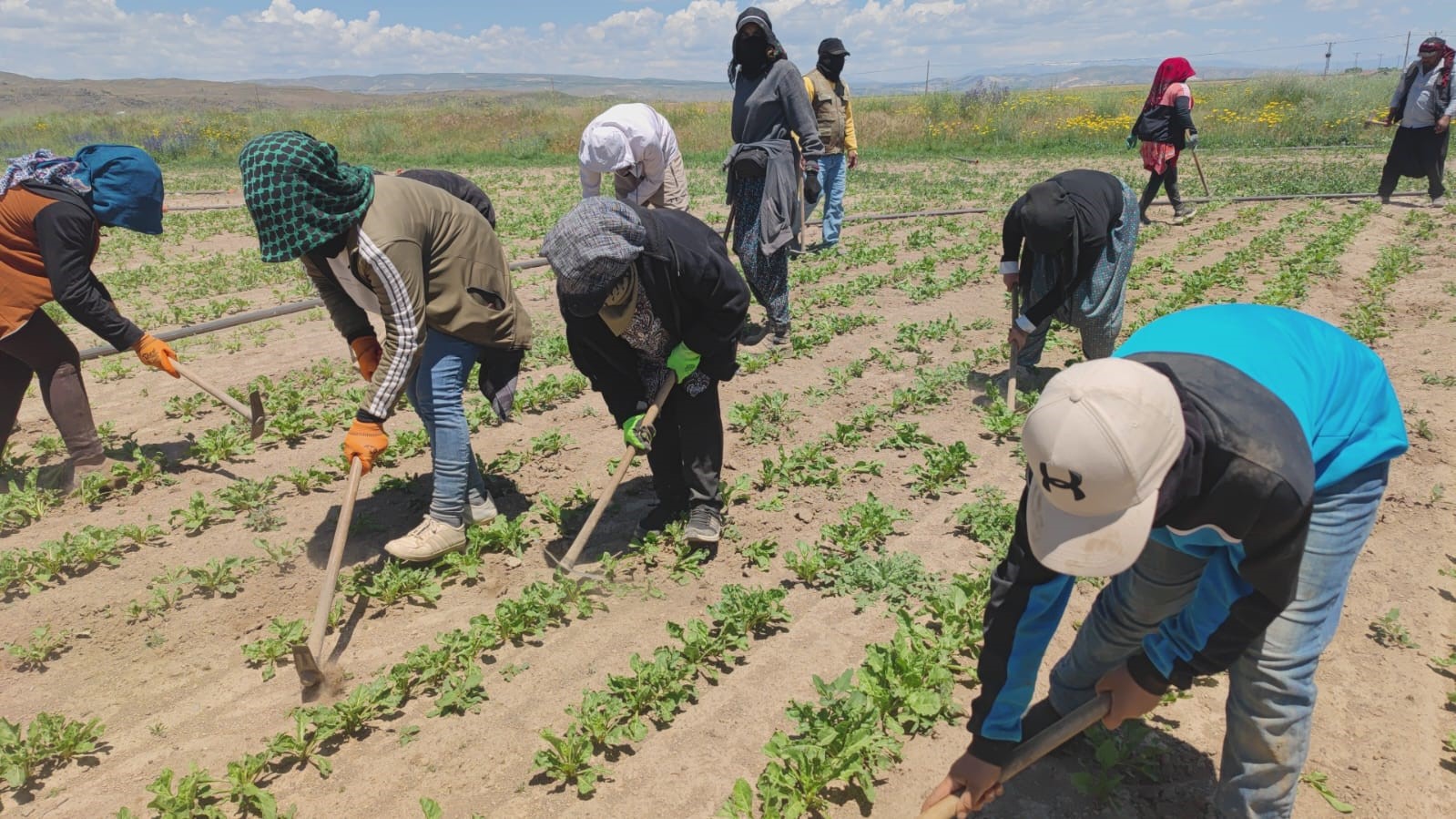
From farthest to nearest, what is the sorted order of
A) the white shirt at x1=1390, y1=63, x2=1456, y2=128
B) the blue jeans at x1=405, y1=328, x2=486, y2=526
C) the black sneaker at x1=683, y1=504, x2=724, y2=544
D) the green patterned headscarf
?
the white shirt at x1=1390, y1=63, x2=1456, y2=128 < the black sneaker at x1=683, y1=504, x2=724, y2=544 < the blue jeans at x1=405, y1=328, x2=486, y2=526 < the green patterned headscarf

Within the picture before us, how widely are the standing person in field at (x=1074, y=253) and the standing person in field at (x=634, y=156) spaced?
1.92m

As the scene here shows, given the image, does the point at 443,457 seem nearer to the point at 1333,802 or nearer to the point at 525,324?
the point at 525,324

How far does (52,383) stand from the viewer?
4.17 m

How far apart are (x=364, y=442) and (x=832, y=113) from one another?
628 centimetres

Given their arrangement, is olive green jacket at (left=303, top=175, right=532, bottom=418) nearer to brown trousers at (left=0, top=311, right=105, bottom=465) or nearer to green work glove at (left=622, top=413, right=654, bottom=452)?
green work glove at (left=622, top=413, right=654, bottom=452)

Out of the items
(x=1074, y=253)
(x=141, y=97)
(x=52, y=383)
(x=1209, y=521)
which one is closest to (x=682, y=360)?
(x=1209, y=521)

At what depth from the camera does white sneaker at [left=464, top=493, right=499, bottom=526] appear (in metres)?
3.74

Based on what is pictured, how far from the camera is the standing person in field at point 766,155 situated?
18.6 feet

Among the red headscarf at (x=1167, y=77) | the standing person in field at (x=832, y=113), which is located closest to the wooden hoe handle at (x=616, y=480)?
the standing person in field at (x=832, y=113)

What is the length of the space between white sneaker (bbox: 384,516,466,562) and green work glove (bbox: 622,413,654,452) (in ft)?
2.77

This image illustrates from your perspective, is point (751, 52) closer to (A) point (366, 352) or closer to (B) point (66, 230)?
(A) point (366, 352)

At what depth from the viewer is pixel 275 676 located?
294cm

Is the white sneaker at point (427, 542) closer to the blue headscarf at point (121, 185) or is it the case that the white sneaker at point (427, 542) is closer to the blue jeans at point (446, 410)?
the blue jeans at point (446, 410)

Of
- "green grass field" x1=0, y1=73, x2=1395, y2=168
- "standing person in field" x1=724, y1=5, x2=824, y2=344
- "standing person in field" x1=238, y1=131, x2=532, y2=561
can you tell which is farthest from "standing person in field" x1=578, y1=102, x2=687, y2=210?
"green grass field" x1=0, y1=73, x2=1395, y2=168
